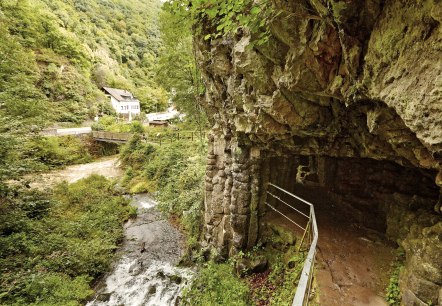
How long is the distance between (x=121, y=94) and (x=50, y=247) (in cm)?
3954

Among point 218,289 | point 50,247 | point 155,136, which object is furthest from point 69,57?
point 218,289

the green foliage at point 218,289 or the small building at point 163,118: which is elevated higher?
the small building at point 163,118

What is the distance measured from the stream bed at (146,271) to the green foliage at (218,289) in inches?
46.0

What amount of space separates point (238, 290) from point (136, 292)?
4.82 metres

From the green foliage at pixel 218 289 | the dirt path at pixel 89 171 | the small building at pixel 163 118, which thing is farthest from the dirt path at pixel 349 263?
the small building at pixel 163 118

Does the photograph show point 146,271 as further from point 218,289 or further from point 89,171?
point 89,171

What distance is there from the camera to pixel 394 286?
452 cm

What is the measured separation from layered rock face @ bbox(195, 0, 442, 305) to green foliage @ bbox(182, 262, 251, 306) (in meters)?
1.01

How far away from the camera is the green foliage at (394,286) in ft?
14.0

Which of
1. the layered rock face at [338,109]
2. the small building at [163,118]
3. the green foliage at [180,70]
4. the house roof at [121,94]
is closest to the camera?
the layered rock face at [338,109]

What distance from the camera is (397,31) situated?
8.55ft

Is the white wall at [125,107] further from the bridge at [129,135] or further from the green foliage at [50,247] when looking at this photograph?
the green foliage at [50,247]

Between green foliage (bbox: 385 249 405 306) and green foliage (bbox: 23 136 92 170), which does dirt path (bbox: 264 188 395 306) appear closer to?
green foliage (bbox: 385 249 405 306)

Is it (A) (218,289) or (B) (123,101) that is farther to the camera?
(B) (123,101)
